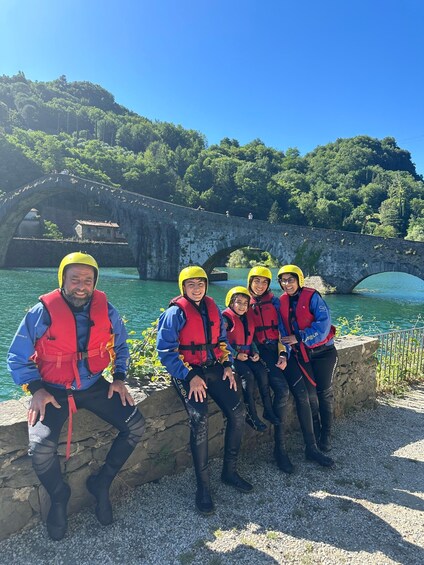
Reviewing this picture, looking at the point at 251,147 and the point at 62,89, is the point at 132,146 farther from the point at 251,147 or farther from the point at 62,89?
the point at 62,89

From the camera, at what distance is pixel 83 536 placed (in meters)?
2.58

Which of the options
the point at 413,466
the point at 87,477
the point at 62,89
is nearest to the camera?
the point at 87,477

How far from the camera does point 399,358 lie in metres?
6.59

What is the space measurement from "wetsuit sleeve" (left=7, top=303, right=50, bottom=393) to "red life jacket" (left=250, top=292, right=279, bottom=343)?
201 cm

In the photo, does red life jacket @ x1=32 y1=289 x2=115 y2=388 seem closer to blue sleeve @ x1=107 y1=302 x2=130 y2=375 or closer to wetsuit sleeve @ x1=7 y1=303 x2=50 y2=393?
wetsuit sleeve @ x1=7 y1=303 x2=50 y2=393

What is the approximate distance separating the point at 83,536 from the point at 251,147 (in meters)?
126

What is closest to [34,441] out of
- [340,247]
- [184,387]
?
[184,387]

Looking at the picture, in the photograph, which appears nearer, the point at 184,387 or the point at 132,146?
the point at 184,387

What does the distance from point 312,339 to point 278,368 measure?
17.0 inches

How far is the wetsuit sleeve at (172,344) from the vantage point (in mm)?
3055

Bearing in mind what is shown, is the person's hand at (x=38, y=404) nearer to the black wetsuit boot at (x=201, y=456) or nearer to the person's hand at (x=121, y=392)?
the person's hand at (x=121, y=392)

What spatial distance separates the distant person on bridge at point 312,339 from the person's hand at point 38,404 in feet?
7.20

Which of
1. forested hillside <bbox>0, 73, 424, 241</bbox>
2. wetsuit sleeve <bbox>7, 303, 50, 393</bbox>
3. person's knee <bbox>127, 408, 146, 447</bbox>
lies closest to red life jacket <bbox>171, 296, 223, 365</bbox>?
person's knee <bbox>127, 408, 146, 447</bbox>

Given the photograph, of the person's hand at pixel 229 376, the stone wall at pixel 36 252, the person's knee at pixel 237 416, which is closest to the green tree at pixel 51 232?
the stone wall at pixel 36 252
